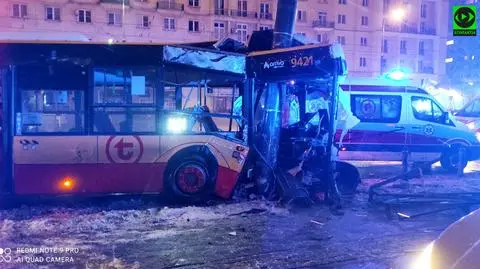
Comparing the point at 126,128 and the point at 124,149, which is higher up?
the point at 126,128

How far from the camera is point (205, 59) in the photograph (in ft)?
28.4

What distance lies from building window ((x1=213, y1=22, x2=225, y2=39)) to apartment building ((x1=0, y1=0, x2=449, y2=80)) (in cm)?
11

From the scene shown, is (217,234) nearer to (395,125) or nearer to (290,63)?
(290,63)

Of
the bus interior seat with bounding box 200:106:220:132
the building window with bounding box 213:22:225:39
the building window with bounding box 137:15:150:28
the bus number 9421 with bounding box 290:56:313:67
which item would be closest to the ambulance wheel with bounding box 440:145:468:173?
the bus number 9421 with bounding box 290:56:313:67

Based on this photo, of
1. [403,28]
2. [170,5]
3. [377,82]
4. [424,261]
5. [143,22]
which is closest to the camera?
[424,261]

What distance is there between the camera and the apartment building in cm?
4875

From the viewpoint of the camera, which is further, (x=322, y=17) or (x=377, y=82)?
(x=322, y=17)

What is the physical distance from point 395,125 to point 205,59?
6.60 m

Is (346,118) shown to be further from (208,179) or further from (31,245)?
(31,245)

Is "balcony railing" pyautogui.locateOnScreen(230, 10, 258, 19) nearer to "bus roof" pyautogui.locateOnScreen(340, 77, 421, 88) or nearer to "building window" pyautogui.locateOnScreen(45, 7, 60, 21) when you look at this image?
"building window" pyautogui.locateOnScreen(45, 7, 60, 21)

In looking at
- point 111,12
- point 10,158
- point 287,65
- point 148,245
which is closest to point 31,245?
point 148,245

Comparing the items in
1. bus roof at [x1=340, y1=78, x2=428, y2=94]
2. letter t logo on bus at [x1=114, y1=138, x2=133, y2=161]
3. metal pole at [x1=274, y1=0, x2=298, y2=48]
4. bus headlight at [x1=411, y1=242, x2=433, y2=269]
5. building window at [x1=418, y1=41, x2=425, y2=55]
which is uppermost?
building window at [x1=418, y1=41, x2=425, y2=55]

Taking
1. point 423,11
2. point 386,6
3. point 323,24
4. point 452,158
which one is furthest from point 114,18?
point 452,158

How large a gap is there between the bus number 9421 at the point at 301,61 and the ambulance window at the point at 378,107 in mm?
5050
